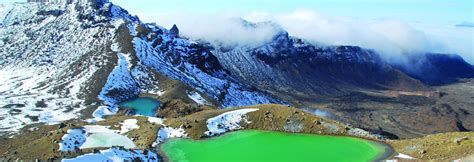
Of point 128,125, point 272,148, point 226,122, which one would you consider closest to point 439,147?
point 272,148

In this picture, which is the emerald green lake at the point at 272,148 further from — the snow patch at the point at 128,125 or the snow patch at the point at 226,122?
the snow patch at the point at 128,125

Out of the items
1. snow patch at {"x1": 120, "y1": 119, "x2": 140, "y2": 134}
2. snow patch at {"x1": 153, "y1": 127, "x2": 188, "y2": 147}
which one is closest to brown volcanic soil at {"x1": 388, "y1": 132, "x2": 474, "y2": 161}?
snow patch at {"x1": 153, "y1": 127, "x2": 188, "y2": 147}

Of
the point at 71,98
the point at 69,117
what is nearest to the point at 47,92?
the point at 71,98

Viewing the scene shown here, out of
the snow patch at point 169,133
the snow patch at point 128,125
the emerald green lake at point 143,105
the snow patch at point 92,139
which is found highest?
the snow patch at point 169,133

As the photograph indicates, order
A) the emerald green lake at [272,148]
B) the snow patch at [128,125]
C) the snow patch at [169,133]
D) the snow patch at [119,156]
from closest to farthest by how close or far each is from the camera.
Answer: the snow patch at [119,156] → the emerald green lake at [272,148] → the snow patch at [169,133] → the snow patch at [128,125]

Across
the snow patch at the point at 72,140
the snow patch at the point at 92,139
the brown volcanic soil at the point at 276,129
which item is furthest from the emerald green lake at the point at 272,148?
the snow patch at the point at 72,140

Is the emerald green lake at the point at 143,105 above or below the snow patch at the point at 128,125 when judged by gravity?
below

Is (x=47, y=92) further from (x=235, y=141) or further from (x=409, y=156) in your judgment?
(x=409, y=156)
